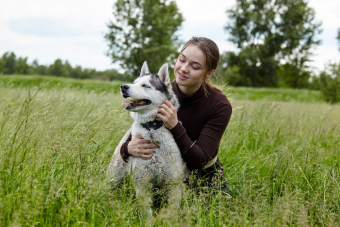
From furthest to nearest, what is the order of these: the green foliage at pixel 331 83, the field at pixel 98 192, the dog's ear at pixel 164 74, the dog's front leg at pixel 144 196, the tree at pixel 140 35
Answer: the tree at pixel 140 35 < the green foliage at pixel 331 83 < the dog's ear at pixel 164 74 < the dog's front leg at pixel 144 196 < the field at pixel 98 192

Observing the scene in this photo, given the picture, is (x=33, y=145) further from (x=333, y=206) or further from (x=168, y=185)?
(x=333, y=206)

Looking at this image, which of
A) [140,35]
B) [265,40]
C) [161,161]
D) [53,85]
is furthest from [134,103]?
[265,40]

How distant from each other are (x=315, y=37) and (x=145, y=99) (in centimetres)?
4074

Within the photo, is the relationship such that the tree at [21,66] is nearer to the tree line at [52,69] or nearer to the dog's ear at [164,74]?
the tree line at [52,69]

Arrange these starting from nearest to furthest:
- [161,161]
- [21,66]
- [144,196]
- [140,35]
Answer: [144,196] → [161,161] → [140,35] → [21,66]

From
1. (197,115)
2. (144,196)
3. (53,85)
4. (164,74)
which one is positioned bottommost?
(144,196)

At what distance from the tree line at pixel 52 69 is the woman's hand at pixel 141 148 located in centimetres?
6137

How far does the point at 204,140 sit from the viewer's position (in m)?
2.98

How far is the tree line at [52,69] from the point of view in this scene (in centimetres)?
6919

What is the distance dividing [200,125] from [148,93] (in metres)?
0.75

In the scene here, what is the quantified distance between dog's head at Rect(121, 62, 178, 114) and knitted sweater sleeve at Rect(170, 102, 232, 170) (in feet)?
1.04

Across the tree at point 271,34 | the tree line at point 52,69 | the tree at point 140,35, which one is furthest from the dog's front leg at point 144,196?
the tree line at point 52,69

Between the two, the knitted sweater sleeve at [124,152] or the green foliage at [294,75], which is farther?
the green foliage at [294,75]

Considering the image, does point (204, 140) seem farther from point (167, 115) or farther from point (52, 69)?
A: point (52, 69)
